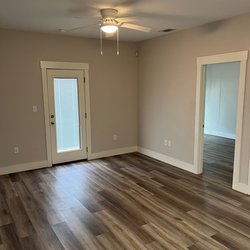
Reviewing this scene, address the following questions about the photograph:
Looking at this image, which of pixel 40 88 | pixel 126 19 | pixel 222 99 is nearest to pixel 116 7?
pixel 126 19

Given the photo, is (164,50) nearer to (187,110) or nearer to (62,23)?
(187,110)

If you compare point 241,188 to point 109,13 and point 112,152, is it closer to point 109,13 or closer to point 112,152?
point 112,152

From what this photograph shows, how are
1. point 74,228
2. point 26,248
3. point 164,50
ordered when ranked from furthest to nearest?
1. point 164,50
2. point 74,228
3. point 26,248

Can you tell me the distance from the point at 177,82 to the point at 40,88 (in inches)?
107

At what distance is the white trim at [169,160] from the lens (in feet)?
15.6

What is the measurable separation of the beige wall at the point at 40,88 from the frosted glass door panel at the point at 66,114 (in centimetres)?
34

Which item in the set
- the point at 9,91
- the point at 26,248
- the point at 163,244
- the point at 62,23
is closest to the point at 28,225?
the point at 26,248

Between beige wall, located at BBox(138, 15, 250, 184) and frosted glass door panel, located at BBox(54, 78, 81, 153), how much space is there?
1.62 metres

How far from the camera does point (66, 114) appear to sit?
5230 mm

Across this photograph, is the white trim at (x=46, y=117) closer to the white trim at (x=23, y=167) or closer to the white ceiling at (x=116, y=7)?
the white trim at (x=23, y=167)

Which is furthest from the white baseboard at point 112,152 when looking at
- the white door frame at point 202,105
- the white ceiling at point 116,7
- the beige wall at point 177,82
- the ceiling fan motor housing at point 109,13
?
the ceiling fan motor housing at point 109,13

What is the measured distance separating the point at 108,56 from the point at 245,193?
387 cm

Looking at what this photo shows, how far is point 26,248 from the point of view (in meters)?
2.52

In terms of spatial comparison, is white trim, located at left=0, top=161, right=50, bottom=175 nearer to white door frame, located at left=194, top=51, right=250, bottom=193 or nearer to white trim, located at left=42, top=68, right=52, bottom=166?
white trim, located at left=42, top=68, right=52, bottom=166
